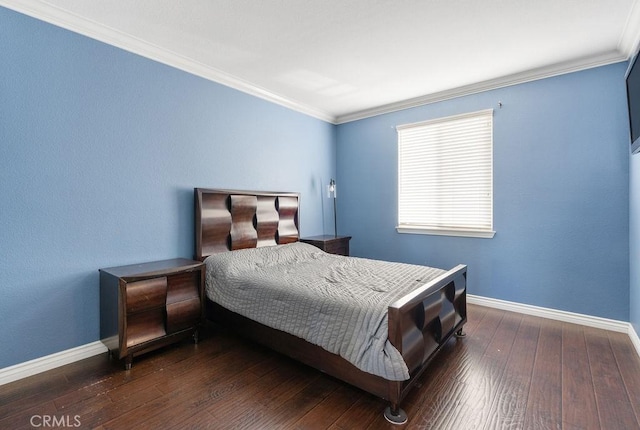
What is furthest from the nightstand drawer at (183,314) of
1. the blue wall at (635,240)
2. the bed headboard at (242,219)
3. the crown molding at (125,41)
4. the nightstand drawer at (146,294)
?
the blue wall at (635,240)

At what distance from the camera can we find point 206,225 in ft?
9.68

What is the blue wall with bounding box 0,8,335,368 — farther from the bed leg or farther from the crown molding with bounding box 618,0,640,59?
the crown molding with bounding box 618,0,640,59

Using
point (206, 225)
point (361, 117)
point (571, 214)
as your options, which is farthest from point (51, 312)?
point (571, 214)

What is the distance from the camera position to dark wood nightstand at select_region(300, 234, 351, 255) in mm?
3875

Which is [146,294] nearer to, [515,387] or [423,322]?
[423,322]

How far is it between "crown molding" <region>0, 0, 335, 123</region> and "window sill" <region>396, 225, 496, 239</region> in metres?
2.44

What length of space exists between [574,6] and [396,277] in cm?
231

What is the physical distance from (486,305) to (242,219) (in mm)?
2936

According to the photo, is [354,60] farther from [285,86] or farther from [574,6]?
[574,6]

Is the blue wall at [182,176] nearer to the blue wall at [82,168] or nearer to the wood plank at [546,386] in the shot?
the blue wall at [82,168]

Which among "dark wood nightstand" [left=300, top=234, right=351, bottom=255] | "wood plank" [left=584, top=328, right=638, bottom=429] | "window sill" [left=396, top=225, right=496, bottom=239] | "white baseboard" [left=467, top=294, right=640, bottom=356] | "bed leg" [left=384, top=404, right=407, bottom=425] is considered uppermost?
"window sill" [left=396, top=225, right=496, bottom=239]

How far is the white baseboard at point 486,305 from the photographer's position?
2041 mm

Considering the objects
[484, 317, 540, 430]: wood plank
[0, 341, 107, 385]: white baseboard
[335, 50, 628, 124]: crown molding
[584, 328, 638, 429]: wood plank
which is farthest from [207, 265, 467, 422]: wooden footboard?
[335, 50, 628, 124]: crown molding
